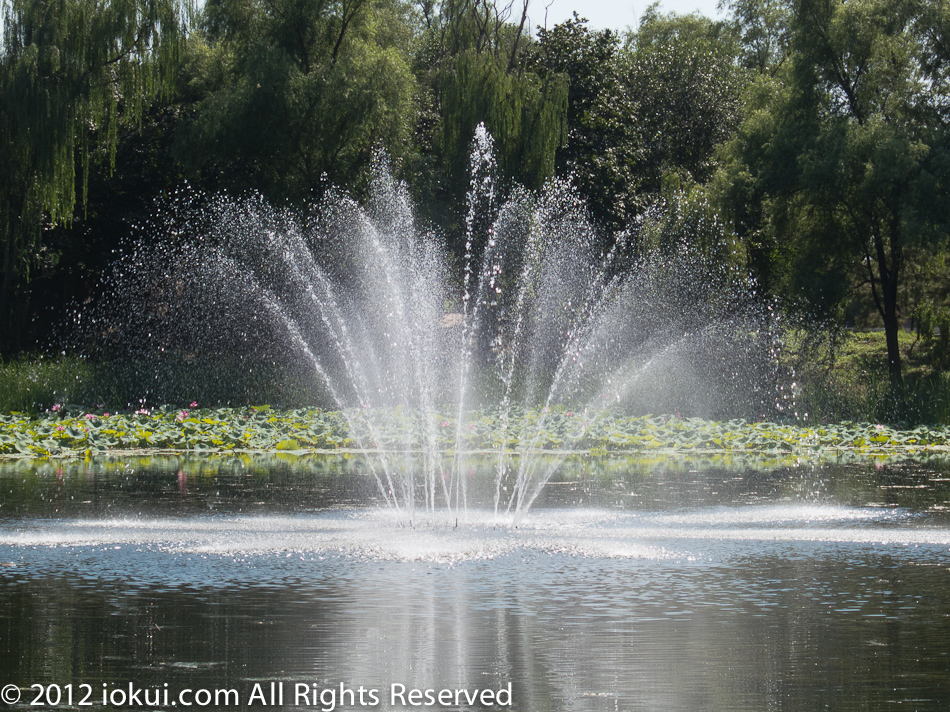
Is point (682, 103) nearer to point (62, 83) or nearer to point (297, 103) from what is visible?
point (297, 103)

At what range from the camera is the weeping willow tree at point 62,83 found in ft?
93.7

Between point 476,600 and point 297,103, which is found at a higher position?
point 297,103

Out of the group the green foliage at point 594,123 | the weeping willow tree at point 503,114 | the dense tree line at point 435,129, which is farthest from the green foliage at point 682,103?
the weeping willow tree at point 503,114

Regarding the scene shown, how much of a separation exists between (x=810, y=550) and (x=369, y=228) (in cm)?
2307

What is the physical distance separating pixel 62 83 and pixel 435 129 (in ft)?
36.9

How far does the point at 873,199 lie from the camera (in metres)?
31.5

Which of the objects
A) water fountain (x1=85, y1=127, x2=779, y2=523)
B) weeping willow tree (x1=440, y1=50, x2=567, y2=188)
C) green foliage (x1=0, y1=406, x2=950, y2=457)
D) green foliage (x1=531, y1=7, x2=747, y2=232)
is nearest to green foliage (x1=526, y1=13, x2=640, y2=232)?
green foliage (x1=531, y1=7, x2=747, y2=232)

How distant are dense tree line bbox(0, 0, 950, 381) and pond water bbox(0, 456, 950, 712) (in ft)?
56.5

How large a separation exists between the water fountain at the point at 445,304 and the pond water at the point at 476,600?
1474 centimetres

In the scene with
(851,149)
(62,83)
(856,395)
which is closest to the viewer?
(62,83)

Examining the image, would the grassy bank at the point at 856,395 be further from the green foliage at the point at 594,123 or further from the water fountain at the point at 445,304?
the green foliage at the point at 594,123

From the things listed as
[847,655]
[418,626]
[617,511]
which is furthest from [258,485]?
[847,655]

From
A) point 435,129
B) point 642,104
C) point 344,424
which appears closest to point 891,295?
point 435,129

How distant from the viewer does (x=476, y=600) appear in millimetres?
8609
